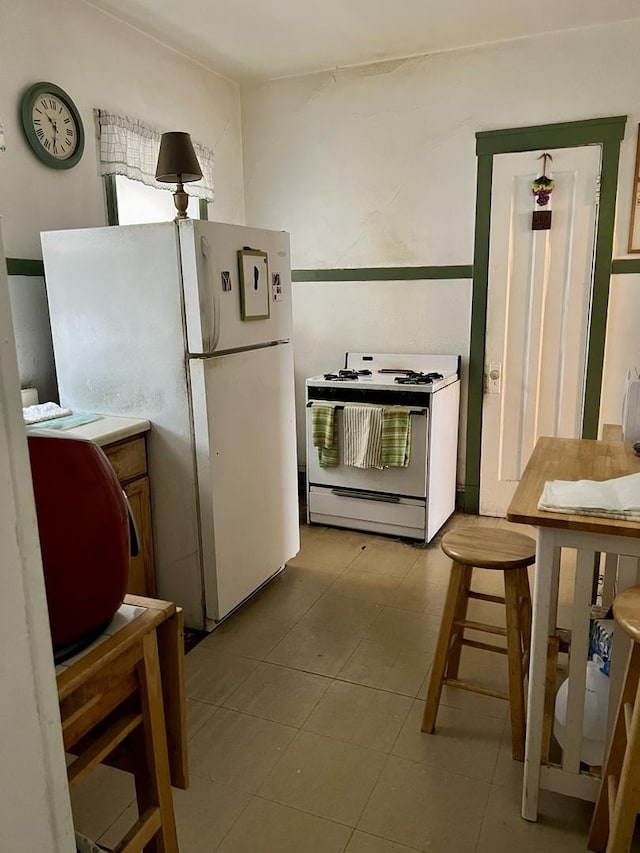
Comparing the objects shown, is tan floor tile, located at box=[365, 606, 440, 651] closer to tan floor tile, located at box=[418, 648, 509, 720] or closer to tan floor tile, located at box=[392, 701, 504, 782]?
tan floor tile, located at box=[418, 648, 509, 720]

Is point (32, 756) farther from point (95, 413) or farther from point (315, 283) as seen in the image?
point (315, 283)

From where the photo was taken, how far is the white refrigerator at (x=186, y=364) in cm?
247

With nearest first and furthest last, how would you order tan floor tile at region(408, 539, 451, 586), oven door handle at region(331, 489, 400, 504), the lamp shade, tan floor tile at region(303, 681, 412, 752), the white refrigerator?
1. tan floor tile at region(303, 681, 412, 752)
2. the white refrigerator
3. the lamp shade
4. tan floor tile at region(408, 539, 451, 586)
5. oven door handle at region(331, 489, 400, 504)

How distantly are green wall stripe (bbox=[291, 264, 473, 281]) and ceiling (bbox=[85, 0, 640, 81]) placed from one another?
120cm

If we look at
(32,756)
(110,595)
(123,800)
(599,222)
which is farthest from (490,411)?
(32,756)

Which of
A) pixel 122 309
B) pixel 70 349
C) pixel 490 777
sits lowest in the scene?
pixel 490 777

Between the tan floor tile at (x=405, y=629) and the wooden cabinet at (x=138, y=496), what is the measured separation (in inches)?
37.8

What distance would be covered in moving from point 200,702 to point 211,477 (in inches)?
33.0

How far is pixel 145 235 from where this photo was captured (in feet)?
8.03

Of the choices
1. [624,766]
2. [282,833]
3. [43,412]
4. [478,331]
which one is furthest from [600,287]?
[282,833]

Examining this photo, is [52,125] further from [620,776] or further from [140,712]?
[620,776]

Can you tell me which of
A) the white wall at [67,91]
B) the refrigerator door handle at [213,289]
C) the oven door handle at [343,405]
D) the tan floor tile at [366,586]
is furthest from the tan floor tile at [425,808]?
the white wall at [67,91]

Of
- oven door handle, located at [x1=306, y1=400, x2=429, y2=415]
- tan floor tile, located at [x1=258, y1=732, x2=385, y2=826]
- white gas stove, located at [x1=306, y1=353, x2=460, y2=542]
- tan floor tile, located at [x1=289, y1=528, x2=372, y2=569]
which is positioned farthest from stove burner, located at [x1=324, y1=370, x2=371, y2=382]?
tan floor tile, located at [x1=258, y1=732, x2=385, y2=826]

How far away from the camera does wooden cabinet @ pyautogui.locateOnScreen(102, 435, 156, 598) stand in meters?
2.49
